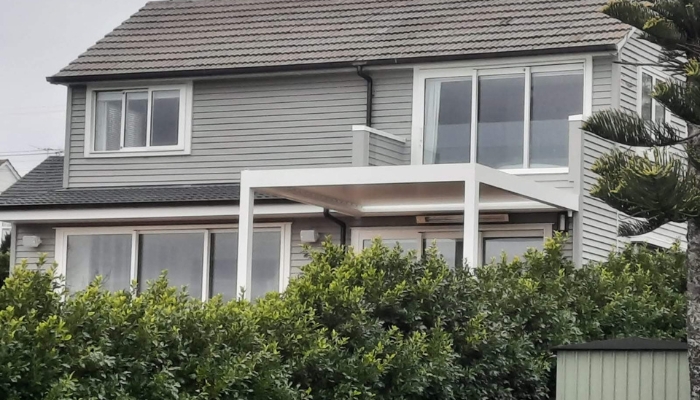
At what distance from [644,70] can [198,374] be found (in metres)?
12.1

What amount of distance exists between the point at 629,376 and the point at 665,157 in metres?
2.12

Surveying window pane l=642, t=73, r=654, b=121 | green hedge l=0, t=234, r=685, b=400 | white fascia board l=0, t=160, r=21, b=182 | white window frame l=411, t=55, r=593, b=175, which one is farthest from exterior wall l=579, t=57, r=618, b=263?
white fascia board l=0, t=160, r=21, b=182

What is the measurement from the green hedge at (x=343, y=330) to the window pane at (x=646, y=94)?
4.69 meters

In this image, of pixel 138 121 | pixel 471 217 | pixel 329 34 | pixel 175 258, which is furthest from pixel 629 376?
pixel 138 121

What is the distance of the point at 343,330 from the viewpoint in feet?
35.6

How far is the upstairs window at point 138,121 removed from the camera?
2080cm

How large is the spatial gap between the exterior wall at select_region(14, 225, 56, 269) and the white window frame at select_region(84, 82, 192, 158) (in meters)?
1.36

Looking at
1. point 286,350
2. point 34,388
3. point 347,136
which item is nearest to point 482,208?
point 347,136

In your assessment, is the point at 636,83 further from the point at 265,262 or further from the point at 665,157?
the point at 665,157

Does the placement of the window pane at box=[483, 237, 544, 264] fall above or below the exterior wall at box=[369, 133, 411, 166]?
below

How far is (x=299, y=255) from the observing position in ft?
63.7

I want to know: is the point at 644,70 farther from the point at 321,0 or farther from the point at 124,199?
the point at 124,199

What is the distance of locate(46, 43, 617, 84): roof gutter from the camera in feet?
60.0

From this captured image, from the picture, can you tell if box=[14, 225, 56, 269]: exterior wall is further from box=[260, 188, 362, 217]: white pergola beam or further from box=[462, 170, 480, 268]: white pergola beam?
box=[462, 170, 480, 268]: white pergola beam
